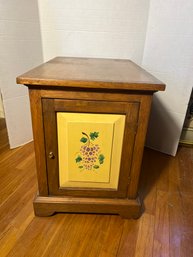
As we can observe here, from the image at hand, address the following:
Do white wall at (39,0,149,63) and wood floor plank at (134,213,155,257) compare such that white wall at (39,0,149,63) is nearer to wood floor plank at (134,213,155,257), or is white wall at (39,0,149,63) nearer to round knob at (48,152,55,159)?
round knob at (48,152,55,159)

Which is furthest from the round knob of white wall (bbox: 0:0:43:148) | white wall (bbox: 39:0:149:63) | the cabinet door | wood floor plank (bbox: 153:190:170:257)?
white wall (bbox: 39:0:149:63)

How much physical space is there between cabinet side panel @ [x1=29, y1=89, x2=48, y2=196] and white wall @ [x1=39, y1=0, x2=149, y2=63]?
76cm

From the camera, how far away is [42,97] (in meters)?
0.72

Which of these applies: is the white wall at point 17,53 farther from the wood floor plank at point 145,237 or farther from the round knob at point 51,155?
the wood floor plank at point 145,237

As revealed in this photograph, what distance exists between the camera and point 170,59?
1244 millimetres

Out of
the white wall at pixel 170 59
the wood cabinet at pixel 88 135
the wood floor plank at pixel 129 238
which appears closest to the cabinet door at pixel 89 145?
the wood cabinet at pixel 88 135

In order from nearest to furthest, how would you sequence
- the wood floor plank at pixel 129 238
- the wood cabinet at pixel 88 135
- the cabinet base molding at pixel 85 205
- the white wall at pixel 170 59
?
the wood cabinet at pixel 88 135, the wood floor plank at pixel 129 238, the cabinet base molding at pixel 85 205, the white wall at pixel 170 59

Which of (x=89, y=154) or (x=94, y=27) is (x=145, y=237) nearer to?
(x=89, y=154)

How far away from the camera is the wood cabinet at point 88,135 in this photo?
2.31ft

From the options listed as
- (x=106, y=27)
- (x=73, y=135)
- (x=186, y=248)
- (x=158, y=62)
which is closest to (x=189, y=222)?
(x=186, y=248)

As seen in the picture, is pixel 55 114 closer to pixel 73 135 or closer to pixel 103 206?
pixel 73 135

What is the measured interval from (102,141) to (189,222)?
23.7 inches

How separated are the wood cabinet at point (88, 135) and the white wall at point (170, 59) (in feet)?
1.73

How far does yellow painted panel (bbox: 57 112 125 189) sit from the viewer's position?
0.76 meters
